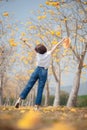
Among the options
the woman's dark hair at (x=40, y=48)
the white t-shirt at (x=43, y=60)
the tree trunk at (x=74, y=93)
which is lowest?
the tree trunk at (x=74, y=93)

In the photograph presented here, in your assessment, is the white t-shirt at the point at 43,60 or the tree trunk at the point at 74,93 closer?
the white t-shirt at the point at 43,60

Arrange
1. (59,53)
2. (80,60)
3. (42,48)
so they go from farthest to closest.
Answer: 1. (59,53)
2. (80,60)
3. (42,48)

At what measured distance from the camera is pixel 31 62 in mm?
40750

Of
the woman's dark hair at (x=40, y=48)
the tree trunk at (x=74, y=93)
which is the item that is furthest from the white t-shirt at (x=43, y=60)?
the tree trunk at (x=74, y=93)

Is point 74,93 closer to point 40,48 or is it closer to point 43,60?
point 43,60

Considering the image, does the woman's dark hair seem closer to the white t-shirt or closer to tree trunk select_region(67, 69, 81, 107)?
the white t-shirt

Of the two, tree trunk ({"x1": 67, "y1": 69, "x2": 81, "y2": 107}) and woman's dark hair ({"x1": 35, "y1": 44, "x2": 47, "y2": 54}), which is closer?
woman's dark hair ({"x1": 35, "y1": 44, "x2": 47, "y2": 54})

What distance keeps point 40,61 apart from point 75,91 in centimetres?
943

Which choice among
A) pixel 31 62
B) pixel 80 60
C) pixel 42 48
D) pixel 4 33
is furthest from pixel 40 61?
pixel 31 62

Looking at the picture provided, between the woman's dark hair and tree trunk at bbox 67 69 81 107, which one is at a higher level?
the woman's dark hair

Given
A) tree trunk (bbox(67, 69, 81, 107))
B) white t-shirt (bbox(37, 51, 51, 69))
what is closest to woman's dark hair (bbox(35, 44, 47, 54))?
white t-shirt (bbox(37, 51, 51, 69))

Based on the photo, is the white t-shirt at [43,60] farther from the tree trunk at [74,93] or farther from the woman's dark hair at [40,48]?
the tree trunk at [74,93]

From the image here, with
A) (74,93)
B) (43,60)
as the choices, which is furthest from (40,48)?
(74,93)

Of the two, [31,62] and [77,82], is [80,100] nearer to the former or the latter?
[31,62]
